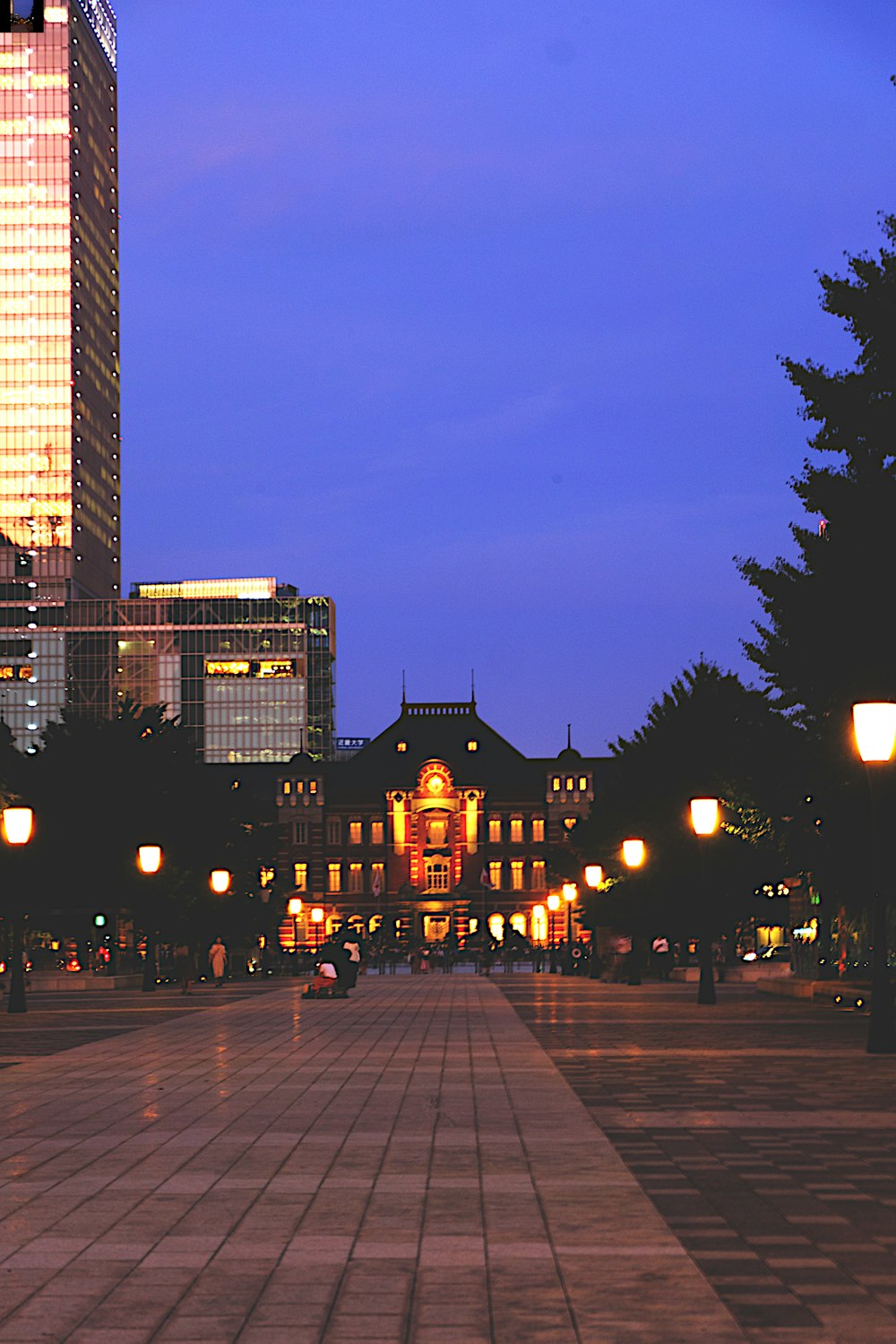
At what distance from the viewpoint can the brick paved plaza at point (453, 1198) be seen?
823 cm

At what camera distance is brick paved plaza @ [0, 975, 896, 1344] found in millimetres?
8227

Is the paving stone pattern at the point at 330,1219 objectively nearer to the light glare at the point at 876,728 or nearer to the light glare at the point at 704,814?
the light glare at the point at 876,728

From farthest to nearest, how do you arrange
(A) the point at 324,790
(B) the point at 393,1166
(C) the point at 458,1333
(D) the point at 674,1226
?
(A) the point at 324,790 < (B) the point at 393,1166 < (D) the point at 674,1226 < (C) the point at 458,1333

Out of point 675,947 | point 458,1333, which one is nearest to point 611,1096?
point 458,1333

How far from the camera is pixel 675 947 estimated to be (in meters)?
84.1

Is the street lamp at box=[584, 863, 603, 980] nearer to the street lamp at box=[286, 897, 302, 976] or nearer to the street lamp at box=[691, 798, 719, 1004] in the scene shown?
the street lamp at box=[286, 897, 302, 976]

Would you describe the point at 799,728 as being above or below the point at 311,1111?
above

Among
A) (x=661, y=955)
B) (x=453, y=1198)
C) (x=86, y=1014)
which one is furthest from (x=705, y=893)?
(x=661, y=955)

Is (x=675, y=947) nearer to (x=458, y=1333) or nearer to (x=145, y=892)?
(x=145, y=892)

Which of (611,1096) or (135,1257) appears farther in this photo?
(611,1096)

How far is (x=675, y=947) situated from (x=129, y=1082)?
65087 millimetres

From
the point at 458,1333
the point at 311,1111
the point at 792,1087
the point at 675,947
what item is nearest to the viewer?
the point at 458,1333

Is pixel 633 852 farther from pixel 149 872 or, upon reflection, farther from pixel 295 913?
pixel 295 913

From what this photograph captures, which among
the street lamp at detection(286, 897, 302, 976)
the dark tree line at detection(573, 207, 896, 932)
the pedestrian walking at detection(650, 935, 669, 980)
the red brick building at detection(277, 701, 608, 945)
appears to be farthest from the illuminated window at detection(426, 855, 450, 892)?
the dark tree line at detection(573, 207, 896, 932)
